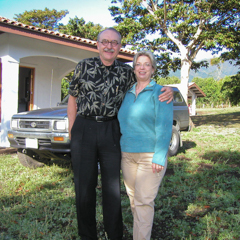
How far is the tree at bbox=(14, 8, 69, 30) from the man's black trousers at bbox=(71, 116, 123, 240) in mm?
27859

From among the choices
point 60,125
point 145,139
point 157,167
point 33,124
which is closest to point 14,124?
point 33,124

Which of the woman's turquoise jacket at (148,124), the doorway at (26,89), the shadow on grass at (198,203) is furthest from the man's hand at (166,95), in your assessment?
the doorway at (26,89)

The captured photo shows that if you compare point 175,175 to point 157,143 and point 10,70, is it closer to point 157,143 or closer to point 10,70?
point 157,143

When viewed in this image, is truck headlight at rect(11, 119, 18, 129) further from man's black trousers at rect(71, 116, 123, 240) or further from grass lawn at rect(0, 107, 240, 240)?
man's black trousers at rect(71, 116, 123, 240)

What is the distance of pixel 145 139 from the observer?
225 centimetres

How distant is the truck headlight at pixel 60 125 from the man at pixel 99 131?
194 centimetres

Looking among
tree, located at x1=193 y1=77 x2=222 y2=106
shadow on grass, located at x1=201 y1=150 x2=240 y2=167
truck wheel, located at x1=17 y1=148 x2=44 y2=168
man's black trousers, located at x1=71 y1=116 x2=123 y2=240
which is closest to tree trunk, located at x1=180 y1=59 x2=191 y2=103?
shadow on grass, located at x1=201 y1=150 x2=240 y2=167

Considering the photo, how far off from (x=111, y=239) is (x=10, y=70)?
265 inches

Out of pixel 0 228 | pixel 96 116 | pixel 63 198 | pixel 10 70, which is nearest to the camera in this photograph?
pixel 96 116

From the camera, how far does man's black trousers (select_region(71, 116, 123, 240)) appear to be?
2.39 metres

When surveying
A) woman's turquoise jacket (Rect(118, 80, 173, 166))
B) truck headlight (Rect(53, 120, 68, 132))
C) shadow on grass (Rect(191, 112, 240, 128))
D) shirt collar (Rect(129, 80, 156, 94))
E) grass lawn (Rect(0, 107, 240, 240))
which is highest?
shirt collar (Rect(129, 80, 156, 94))

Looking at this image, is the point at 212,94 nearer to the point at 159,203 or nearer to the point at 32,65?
the point at 32,65

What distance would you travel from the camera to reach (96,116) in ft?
7.91

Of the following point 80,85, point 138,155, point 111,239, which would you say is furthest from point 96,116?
point 111,239
